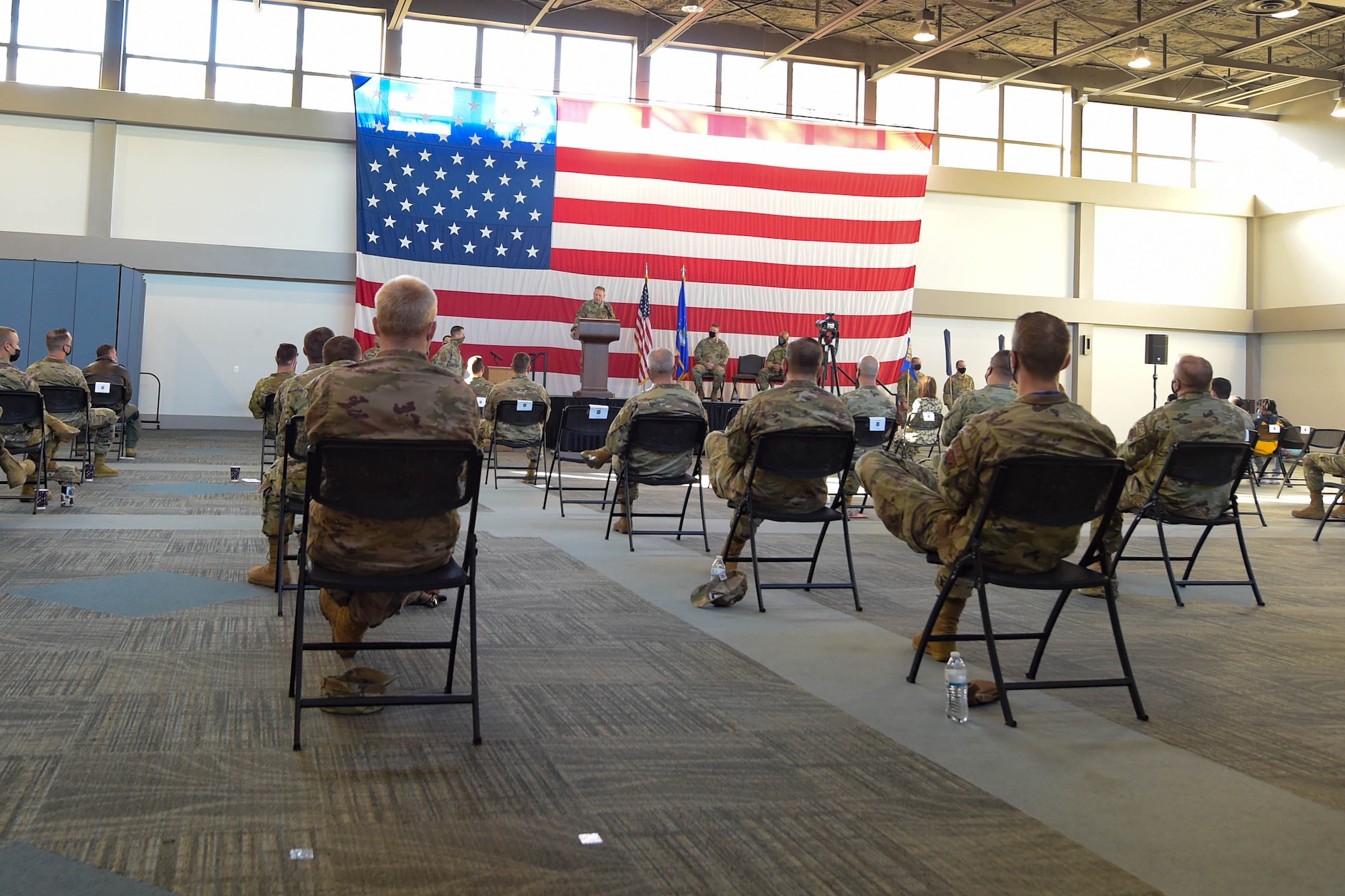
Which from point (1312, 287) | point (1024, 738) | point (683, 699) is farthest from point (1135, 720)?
point (1312, 287)

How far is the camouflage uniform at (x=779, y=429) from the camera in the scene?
475 centimetres

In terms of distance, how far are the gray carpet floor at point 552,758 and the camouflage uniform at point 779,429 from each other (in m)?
0.67

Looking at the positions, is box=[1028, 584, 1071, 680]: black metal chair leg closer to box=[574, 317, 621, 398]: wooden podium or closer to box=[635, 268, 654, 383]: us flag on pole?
box=[574, 317, 621, 398]: wooden podium

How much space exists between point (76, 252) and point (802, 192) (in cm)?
1175

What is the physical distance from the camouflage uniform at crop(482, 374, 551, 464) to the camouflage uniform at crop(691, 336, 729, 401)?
21.8 ft

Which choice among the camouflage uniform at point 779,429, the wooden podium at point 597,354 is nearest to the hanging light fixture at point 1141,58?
the wooden podium at point 597,354

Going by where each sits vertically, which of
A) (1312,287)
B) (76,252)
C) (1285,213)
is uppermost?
(1285,213)

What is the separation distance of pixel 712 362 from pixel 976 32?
6496 millimetres

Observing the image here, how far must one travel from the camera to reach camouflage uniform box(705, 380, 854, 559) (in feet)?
15.6

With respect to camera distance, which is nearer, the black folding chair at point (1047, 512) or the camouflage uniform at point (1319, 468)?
the black folding chair at point (1047, 512)

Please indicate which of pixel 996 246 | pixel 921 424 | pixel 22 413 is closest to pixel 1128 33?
pixel 996 246

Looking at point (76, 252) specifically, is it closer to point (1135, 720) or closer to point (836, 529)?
point (836, 529)

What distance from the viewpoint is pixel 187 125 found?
53.6 feet

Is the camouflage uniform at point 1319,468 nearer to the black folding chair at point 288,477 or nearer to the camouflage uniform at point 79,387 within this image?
the black folding chair at point 288,477
